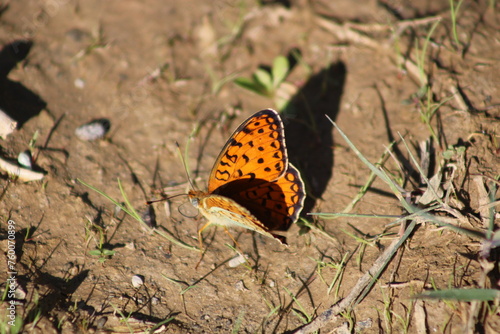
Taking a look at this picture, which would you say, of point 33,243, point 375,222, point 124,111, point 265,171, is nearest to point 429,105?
point 375,222

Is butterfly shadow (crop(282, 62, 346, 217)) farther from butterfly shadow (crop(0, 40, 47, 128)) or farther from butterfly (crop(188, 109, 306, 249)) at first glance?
butterfly shadow (crop(0, 40, 47, 128))

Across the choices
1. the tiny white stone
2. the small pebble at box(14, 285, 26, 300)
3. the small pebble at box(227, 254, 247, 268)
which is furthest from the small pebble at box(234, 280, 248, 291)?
the tiny white stone

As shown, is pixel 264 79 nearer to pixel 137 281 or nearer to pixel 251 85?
pixel 251 85

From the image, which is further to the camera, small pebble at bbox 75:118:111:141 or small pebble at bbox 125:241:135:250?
small pebble at bbox 75:118:111:141

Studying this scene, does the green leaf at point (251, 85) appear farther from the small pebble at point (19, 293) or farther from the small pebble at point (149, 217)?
the small pebble at point (19, 293)

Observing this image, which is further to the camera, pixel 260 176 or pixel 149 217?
pixel 149 217

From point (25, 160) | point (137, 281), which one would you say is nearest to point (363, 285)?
point (137, 281)

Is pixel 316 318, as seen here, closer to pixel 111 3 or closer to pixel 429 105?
pixel 429 105
